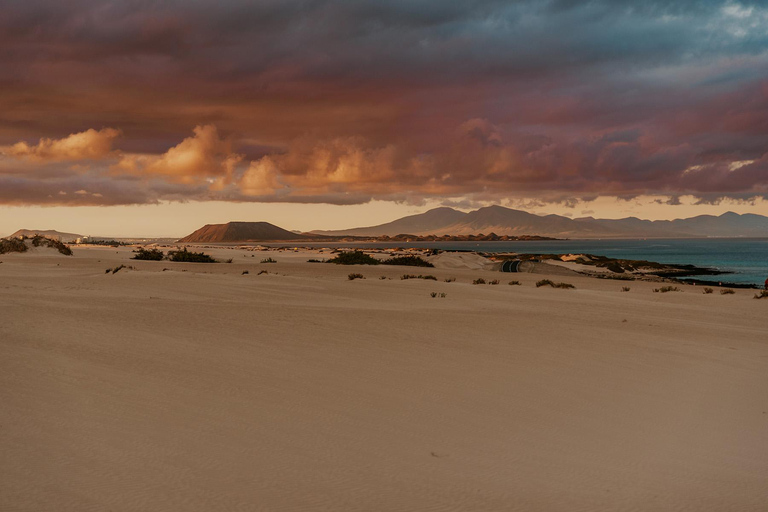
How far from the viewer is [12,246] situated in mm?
40094

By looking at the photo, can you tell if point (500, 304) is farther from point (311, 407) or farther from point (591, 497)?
point (591, 497)

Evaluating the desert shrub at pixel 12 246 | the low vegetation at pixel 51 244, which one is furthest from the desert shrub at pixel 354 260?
the desert shrub at pixel 12 246

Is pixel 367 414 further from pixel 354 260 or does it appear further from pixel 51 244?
pixel 51 244

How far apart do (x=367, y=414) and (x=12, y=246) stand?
43222mm

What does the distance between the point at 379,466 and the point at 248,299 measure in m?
10.4

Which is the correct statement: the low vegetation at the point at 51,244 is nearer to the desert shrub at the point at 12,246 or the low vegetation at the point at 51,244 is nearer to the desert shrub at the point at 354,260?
the desert shrub at the point at 12,246

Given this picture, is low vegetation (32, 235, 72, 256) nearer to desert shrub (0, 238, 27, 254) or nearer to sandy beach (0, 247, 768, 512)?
desert shrub (0, 238, 27, 254)

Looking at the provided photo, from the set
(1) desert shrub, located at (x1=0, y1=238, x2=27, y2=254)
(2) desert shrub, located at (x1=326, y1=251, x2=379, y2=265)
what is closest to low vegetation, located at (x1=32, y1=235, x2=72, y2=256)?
(1) desert shrub, located at (x1=0, y1=238, x2=27, y2=254)

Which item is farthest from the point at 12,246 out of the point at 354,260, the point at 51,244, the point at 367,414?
the point at 367,414

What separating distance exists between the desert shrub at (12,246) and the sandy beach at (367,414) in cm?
3467

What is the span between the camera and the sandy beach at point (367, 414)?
3400 millimetres

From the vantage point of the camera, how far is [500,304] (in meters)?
14.7

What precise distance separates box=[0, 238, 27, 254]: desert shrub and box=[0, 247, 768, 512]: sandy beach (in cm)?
3467

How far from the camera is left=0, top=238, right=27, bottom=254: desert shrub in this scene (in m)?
39.5
